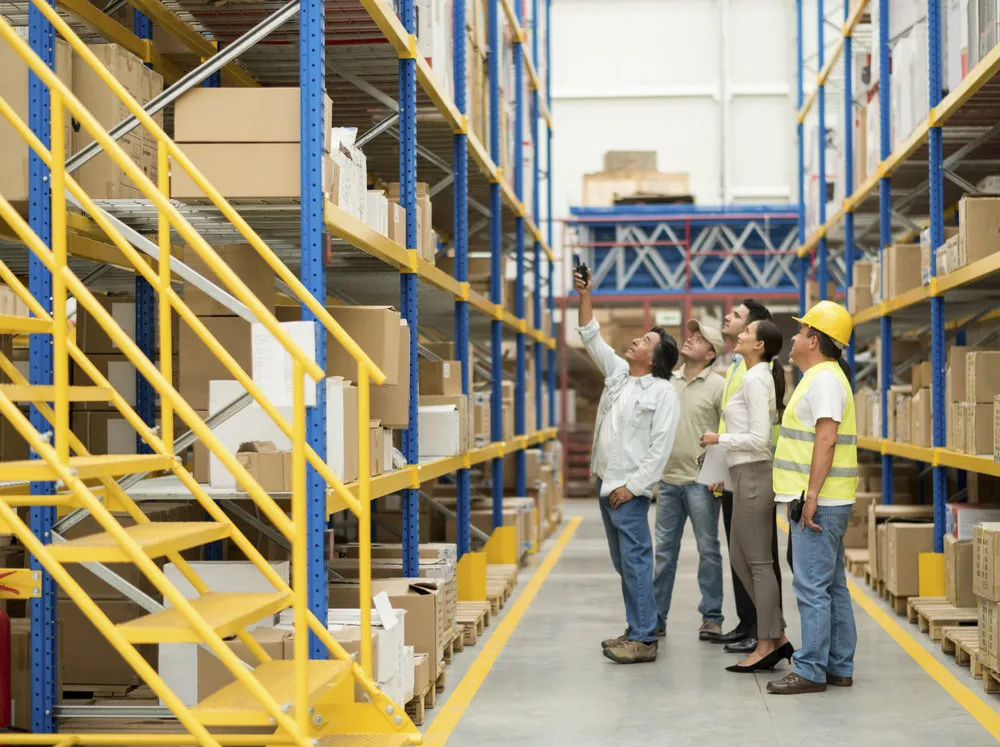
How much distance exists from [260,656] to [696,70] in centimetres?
2152

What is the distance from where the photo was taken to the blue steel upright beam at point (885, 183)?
9719mm

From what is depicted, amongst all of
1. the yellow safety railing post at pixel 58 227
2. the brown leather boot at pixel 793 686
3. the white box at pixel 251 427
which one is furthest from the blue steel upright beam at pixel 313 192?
the brown leather boot at pixel 793 686

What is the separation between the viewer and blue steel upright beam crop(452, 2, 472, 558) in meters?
8.23

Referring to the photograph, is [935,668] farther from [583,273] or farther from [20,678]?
[20,678]

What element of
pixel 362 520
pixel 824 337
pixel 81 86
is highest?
pixel 81 86

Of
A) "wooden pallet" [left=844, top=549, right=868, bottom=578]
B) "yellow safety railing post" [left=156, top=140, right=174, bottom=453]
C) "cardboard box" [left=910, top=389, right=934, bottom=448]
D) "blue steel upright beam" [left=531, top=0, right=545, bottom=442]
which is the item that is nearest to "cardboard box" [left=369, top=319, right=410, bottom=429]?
"yellow safety railing post" [left=156, top=140, right=174, bottom=453]

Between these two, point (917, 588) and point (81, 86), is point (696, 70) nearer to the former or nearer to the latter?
point (917, 588)

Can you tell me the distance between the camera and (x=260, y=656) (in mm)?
4484

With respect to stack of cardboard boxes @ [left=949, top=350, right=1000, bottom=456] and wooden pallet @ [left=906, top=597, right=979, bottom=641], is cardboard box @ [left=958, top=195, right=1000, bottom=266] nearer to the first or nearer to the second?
stack of cardboard boxes @ [left=949, top=350, right=1000, bottom=456]

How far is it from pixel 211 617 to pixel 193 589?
96 cm

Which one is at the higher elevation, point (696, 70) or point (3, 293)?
point (696, 70)

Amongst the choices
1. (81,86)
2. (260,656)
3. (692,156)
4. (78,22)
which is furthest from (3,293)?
(692,156)

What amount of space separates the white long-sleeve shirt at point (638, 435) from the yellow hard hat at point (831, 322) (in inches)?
40.8

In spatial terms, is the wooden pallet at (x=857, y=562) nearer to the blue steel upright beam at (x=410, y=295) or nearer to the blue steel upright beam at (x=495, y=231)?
the blue steel upright beam at (x=495, y=231)
